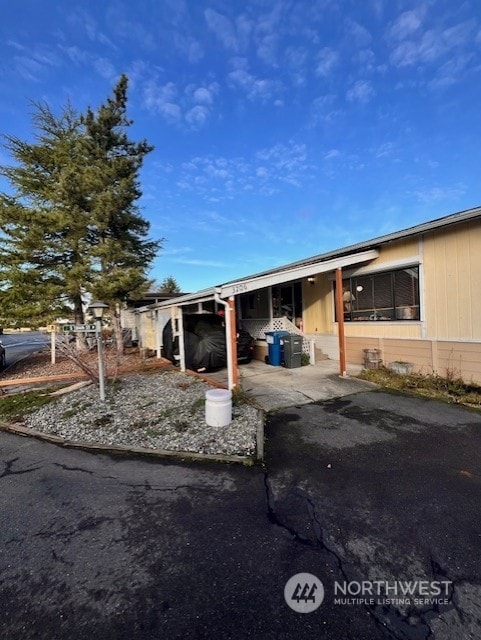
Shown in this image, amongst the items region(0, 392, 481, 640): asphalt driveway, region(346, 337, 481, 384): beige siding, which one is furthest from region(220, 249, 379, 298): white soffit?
region(0, 392, 481, 640): asphalt driveway

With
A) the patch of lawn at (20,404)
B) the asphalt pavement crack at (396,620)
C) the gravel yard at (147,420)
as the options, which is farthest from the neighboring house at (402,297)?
the asphalt pavement crack at (396,620)

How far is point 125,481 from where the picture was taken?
3623mm

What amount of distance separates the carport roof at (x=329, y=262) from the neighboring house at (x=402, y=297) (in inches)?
1.0

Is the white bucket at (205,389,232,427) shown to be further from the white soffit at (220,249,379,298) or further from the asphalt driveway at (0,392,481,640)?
the white soffit at (220,249,379,298)

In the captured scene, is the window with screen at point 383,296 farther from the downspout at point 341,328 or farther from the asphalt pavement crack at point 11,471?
the asphalt pavement crack at point 11,471

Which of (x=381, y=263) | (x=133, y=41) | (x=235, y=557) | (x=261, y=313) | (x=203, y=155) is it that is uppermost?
(x=133, y=41)

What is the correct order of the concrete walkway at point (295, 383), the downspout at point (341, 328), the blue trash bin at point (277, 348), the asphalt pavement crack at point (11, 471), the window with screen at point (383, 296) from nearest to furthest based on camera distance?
the asphalt pavement crack at point (11, 471)
the concrete walkway at point (295, 383)
the window with screen at point (383, 296)
the downspout at point (341, 328)
the blue trash bin at point (277, 348)

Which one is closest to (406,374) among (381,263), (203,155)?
(381,263)

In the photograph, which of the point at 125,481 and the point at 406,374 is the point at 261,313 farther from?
the point at 125,481

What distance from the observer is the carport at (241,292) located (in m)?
6.79

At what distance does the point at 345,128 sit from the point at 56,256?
13418 mm

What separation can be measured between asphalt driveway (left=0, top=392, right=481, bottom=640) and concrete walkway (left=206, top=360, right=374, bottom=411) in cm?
208

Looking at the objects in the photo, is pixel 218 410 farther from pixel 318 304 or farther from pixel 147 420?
pixel 318 304

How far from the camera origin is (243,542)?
8.39 feet
